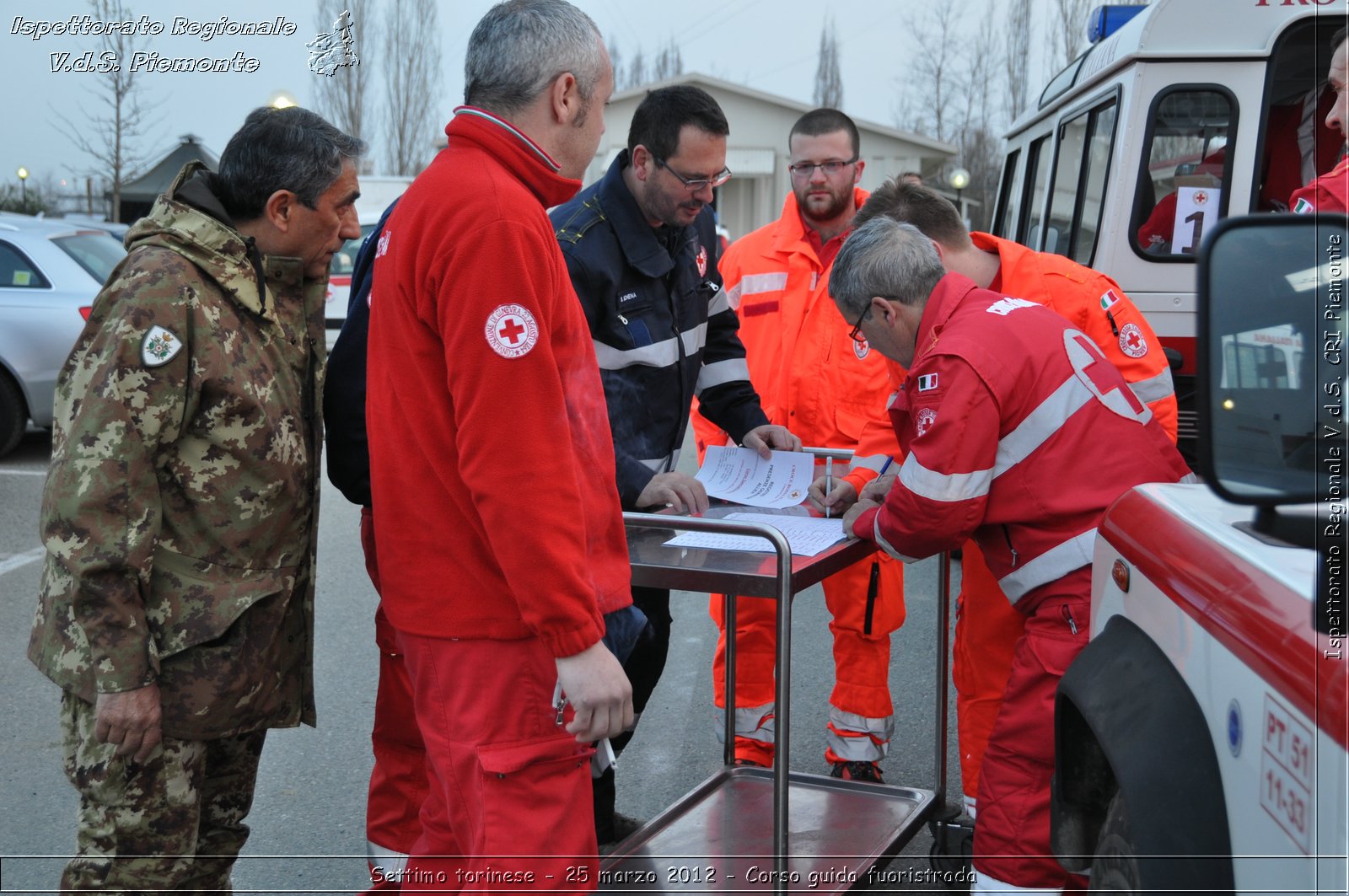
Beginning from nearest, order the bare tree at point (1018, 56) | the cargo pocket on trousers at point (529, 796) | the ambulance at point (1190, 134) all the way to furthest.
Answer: the cargo pocket on trousers at point (529, 796)
the ambulance at point (1190, 134)
the bare tree at point (1018, 56)

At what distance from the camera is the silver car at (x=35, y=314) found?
852 cm

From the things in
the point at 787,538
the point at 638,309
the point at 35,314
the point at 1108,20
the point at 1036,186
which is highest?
the point at 1108,20

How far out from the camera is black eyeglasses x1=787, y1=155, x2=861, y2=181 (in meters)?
4.28

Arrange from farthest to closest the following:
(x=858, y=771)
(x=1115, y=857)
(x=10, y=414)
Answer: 1. (x=10, y=414)
2. (x=858, y=771)
3. (x=1115, y=857)

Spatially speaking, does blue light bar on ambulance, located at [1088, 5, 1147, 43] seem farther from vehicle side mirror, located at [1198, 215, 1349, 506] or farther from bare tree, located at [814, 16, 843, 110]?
A: bare tree, located at [814, 16, 843, 110]

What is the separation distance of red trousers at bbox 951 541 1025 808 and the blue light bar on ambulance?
4.15 metres

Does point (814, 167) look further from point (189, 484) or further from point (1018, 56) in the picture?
point (1018, 56)

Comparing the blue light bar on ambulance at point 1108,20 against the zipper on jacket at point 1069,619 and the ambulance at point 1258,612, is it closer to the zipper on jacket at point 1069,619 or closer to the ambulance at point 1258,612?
the zipper on jacket at point 1069,619

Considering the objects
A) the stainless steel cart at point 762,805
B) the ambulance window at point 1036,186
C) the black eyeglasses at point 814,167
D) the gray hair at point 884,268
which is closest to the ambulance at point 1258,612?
the stainless steel cart at point 762,805

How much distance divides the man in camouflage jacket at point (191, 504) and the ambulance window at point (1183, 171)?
430 centimetres

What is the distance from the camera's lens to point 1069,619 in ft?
8.59

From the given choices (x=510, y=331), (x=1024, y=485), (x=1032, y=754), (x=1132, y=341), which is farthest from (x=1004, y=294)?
(x=510, y=331)

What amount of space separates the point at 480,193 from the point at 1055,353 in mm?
1383

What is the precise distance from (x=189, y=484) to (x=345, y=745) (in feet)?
7.29
